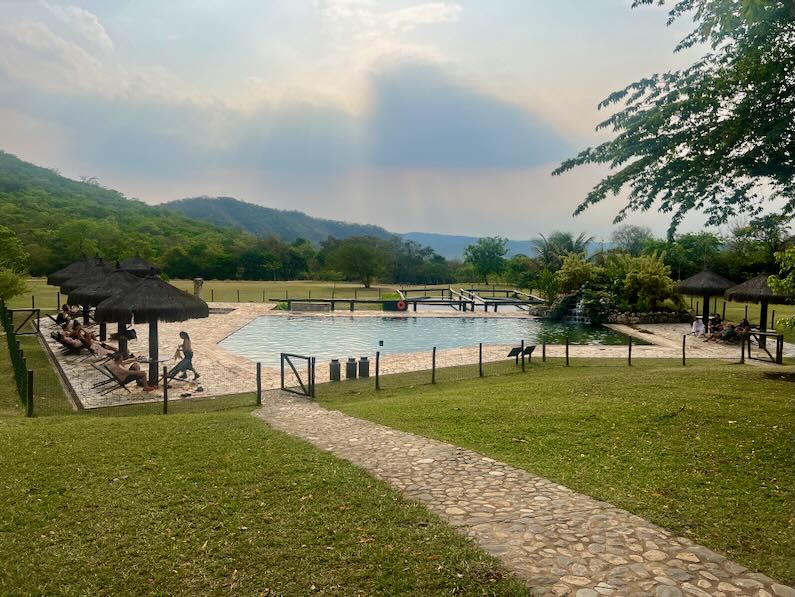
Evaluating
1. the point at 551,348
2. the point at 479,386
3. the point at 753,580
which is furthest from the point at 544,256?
the point at 753,580

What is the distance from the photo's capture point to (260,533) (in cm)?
475

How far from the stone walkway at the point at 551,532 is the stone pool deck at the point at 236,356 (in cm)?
679

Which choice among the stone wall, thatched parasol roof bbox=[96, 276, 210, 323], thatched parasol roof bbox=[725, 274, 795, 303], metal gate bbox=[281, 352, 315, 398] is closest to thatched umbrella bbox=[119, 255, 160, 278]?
thatched parasol roof bbox=[96, 276, 210, 323]

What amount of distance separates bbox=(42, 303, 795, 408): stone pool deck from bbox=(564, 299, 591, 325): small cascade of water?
2297 mm

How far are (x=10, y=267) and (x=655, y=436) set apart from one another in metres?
30.6

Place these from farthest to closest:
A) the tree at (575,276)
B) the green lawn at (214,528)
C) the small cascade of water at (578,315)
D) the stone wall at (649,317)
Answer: the tree at (575,276) < the small cascade of water at (578,315) < the stone wall at (649,317) < the green lawn at (214,528)

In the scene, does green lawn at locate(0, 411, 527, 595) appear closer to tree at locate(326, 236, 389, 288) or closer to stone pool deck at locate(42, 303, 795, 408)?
stone pool deck at locate(42, 303, 795, 408)

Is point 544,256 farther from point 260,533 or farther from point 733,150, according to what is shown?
point 260,533

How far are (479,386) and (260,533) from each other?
320 inches

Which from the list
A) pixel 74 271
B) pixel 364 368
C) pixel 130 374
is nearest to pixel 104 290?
pixel 130 374

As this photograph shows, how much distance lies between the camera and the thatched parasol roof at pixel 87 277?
20547 mm

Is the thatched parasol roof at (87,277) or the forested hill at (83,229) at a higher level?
the forested hill at (83,229)

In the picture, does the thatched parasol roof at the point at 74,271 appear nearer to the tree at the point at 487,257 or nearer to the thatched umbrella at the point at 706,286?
the thatched umbrella at the point at 706,286

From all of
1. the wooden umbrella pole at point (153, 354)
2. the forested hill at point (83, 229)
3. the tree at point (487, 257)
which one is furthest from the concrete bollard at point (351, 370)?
the tree at point (487, 257)
